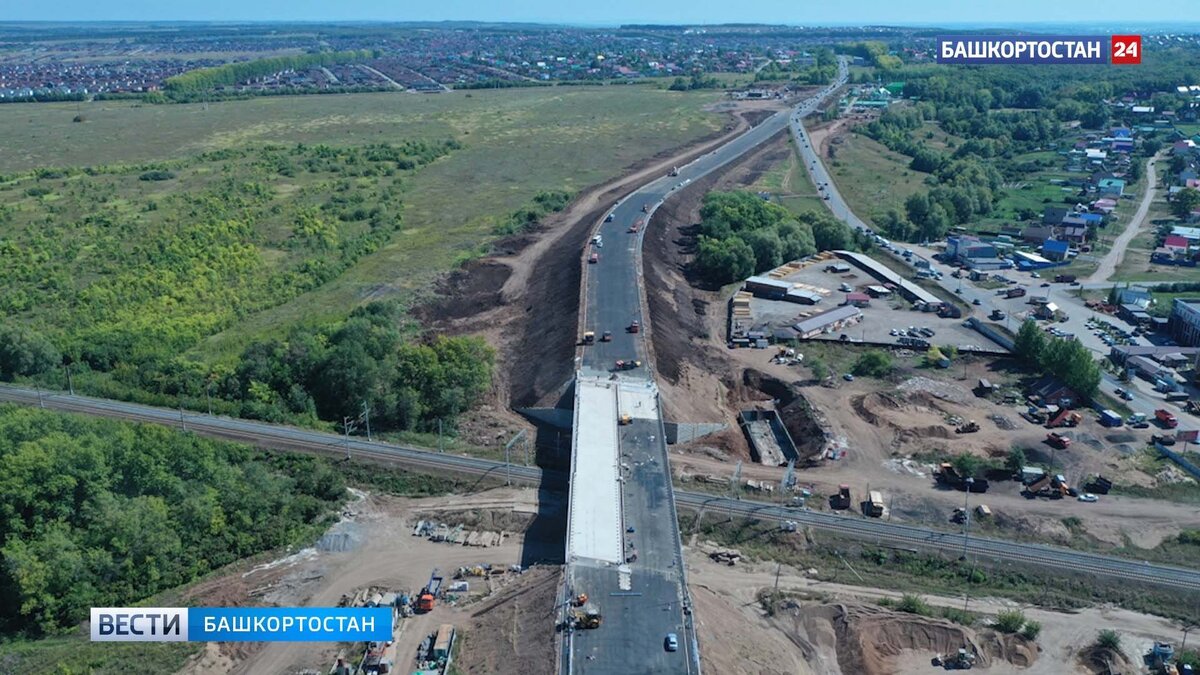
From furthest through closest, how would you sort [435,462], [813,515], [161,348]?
[161,348] → [435,462] → [813,515]

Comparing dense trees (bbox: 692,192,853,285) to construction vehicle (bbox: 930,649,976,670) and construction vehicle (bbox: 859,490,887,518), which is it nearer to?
construction vehicle (bbox: 859,490,887,518)

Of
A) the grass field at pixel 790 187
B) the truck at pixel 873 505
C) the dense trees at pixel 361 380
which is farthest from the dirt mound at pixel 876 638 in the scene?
the grass field at pixel 790 187

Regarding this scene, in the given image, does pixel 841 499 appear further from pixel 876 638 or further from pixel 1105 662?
pixel 1105 662

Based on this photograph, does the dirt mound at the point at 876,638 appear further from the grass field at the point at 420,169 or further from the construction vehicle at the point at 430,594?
the grass field at the point at 420,169

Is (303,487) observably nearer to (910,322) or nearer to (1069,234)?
(910,322)

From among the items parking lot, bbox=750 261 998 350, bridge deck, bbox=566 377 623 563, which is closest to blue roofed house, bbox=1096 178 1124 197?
parking lot, bbox=750 261 998 350

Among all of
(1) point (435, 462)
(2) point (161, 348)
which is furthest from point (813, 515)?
(2) point (161, 348)

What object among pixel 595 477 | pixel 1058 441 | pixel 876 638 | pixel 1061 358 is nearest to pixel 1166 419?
pixel 1061 358

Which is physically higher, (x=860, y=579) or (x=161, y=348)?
(x=161, y=348)
